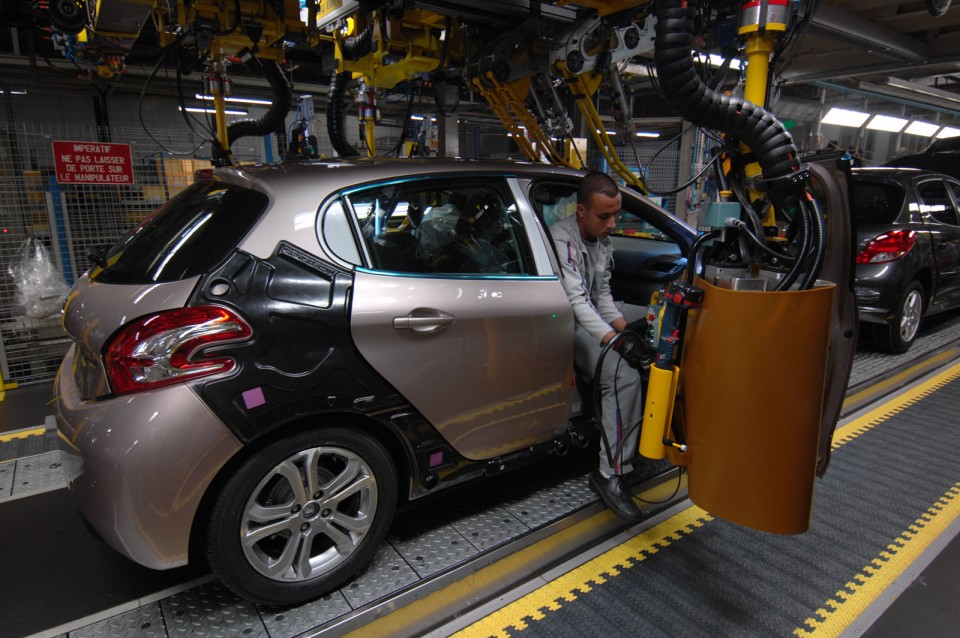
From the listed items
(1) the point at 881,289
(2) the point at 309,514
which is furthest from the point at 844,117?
(2) the point at 309,514

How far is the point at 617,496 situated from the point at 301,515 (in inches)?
55.6

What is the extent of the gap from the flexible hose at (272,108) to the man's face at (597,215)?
4482 millimetres

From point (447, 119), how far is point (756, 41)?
5045 mm

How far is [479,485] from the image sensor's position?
2.89m

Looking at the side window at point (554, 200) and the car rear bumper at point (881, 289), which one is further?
the car rear bumper at point (881, 289)

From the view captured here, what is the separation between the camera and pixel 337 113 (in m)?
6.00

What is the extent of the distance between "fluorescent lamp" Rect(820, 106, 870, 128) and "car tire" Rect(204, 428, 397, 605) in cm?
1448

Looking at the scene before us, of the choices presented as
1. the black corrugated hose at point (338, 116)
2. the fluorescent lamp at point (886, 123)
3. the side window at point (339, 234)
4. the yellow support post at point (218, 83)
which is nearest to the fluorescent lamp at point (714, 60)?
the side window at point (339, 234)

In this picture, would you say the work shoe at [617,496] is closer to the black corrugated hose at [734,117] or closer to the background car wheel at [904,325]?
the black corrugated hose at [734,117]

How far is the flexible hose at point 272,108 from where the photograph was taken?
5.87m

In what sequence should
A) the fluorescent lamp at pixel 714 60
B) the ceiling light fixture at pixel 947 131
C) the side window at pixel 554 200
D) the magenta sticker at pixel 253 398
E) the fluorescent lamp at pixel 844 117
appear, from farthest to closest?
the ceiling light fixture at pixel 947 131 < the fluorescent lamp at pixel 844 117 < the fluorescent lamp at pixel 714 60 < the side window at pixel 554 200 < the magenta sticker at pixel 253 398

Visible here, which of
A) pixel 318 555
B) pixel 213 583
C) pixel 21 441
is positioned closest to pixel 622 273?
pixel 318 555

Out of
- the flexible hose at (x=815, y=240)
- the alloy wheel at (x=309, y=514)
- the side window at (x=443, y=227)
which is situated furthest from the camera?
the side window at (x=443, y=227)

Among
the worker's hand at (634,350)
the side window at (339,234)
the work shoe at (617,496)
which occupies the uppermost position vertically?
the side window at (339,234)
